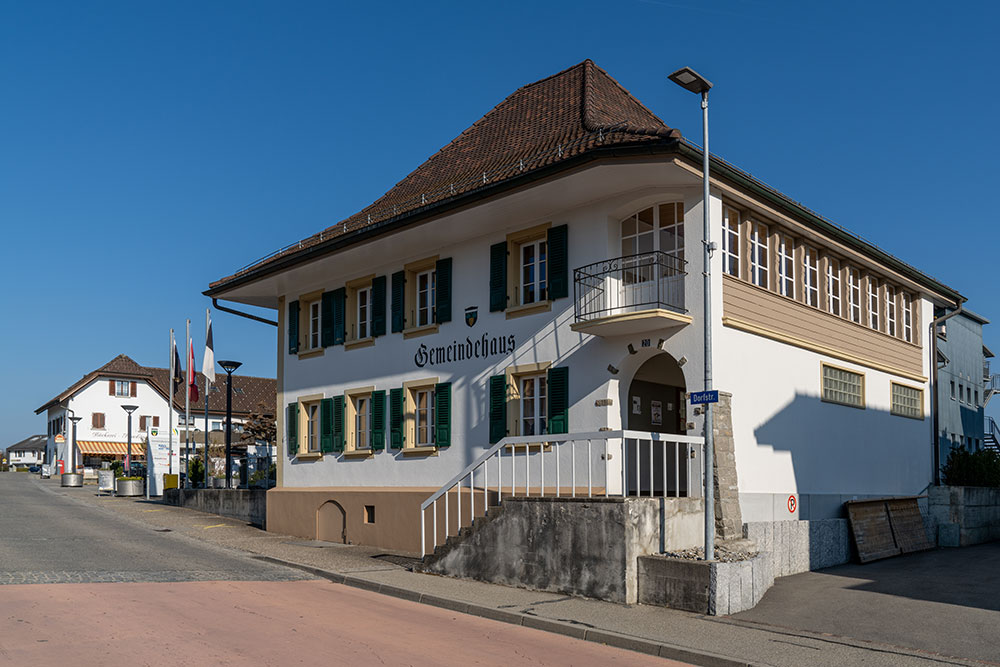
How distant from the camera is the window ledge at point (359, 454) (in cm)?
2188

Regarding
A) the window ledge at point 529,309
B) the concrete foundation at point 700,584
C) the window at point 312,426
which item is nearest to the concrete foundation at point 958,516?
the concrete foundation at point 700,584

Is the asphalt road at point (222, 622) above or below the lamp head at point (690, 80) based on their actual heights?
below

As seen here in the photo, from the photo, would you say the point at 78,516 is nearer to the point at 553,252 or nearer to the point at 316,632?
the point at 553,252

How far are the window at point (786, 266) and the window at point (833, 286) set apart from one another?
1746 millimetres

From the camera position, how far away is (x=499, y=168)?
19.5 meters

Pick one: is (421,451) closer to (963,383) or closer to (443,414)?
(443,414)

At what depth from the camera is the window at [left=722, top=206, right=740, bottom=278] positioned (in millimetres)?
16438

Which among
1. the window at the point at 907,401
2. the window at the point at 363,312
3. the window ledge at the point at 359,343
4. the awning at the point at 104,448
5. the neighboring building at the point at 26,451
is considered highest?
the window at the point at 363,312

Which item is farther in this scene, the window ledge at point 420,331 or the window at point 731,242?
the window ledge at point 420,331

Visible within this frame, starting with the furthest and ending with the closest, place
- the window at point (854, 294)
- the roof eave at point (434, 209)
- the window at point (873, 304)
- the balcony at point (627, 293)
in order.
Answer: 1. the window at point (873, 304)
2. the window at point (854, 294)
3. the balcony at point (627, 293)
4. the roof eave at point (434, 209)

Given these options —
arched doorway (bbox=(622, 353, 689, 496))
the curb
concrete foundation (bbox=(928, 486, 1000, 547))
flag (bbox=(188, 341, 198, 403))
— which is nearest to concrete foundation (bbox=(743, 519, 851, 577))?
arched doorway (bbox=(622, 353, 689, 496))

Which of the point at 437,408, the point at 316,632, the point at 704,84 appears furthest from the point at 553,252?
the point at 316,632

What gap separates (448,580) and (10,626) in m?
6.77

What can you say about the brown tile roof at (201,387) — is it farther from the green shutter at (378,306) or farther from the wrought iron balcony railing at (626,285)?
the wrought iron balcony railing at (626,285)
